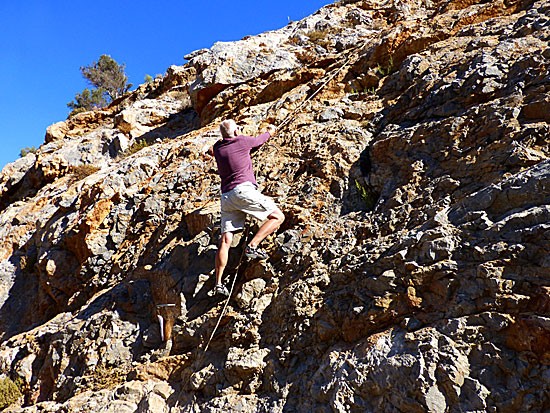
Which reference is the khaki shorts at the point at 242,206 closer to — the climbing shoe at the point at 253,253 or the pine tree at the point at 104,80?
the climbing shoe at the point at 253,253

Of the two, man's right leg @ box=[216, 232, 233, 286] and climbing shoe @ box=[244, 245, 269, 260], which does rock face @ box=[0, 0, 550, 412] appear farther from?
man's right leg @ box=[216, 232, 233, 286]

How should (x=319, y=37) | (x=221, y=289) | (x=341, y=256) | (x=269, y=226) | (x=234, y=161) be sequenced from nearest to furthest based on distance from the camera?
(x=341, y=256), (x=221, y=289), (x=269, y=226), (x=234, y=161), (x=319, y=37)

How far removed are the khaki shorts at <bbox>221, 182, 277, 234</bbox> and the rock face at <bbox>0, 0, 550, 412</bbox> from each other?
1.40ft

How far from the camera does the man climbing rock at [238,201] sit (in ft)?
15.1

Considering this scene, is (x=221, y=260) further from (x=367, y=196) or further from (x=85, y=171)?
(x=85, y=171)

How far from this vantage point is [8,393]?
215 inches

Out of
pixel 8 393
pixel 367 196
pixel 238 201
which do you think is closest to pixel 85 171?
pixel 8 393

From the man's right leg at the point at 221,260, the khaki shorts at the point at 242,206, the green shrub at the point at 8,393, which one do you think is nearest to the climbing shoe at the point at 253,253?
the man's right leg at the point at 221,260

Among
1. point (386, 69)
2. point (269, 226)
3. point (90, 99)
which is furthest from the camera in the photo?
point (90, 99)

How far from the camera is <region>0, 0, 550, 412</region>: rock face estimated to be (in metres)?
2.88


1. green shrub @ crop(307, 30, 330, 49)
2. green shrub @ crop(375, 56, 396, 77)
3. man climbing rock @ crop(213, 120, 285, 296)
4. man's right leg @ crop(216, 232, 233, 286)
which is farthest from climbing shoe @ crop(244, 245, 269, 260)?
green shrub @ crop(307, 30, 330, 49)

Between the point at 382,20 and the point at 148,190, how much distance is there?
27.3 ft

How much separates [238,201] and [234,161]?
0.56m

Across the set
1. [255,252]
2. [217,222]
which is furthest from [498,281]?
[217,222]
